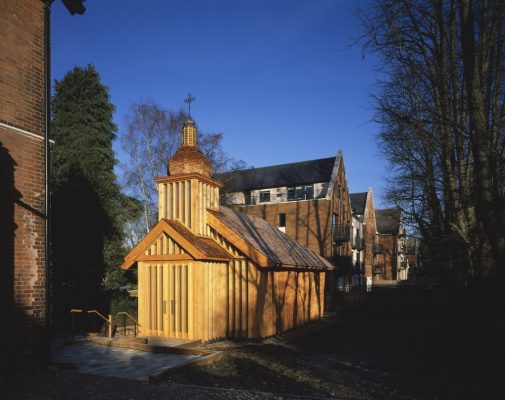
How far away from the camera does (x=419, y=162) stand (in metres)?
16.1

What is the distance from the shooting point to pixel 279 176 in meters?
36.4

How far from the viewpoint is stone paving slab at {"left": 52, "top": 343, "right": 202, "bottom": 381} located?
9.34 m

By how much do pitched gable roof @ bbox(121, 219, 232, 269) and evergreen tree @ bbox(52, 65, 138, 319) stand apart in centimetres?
655

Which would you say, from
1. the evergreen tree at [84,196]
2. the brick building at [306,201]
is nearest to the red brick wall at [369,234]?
the brick building at [306,201]

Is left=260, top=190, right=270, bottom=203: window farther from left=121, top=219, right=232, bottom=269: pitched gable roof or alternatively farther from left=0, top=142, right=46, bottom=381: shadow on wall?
left=0, top=142, right=46, bottom=381: shadow on wall

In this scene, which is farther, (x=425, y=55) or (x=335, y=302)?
(x=335, y=302)

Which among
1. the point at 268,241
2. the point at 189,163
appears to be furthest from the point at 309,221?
the point at 189,163

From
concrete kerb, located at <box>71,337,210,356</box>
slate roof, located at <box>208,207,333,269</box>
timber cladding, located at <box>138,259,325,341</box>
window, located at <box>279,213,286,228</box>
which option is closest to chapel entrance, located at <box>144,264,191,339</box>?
timber cladding, located at <box>138,259,325,341</box>

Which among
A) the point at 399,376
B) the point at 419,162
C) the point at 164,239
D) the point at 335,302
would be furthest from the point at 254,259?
the point at 335,302

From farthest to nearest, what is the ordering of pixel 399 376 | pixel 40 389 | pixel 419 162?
pixel 419 162
pixel 399 376
pixel 40 389

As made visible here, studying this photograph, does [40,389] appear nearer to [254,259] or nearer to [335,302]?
[254,259]

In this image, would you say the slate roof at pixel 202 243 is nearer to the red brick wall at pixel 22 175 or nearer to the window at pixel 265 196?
the red brick wall at pixel 22 175

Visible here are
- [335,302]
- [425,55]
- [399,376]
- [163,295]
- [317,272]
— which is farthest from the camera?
Result: [335,302]

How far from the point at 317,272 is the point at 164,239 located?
9.56 meters
